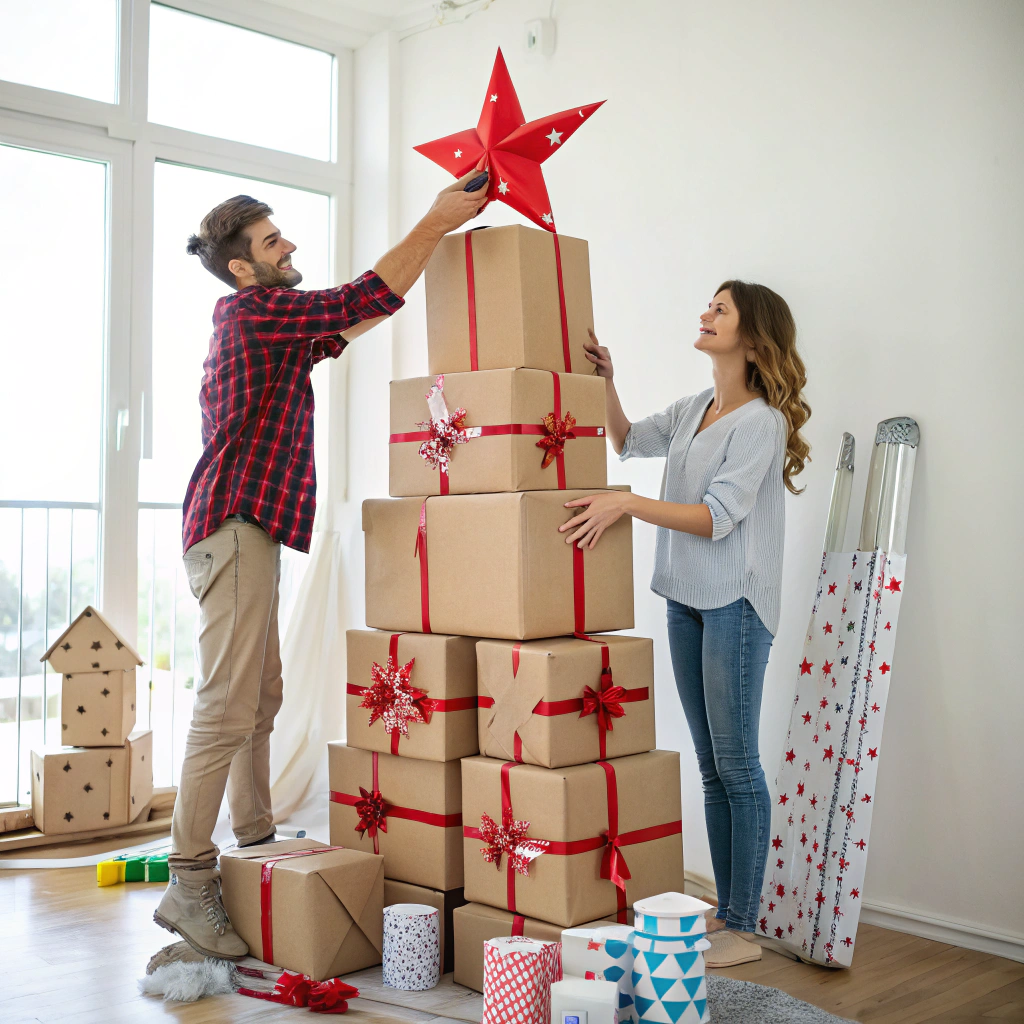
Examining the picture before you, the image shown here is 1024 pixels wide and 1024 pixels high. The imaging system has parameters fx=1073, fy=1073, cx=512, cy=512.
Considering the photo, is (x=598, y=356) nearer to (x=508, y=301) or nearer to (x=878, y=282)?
(x=508, y=301)

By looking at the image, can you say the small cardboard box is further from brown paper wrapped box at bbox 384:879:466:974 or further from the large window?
brown paper wrapped box at bbox 384:879:466:974

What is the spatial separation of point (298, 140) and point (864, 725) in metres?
2.84

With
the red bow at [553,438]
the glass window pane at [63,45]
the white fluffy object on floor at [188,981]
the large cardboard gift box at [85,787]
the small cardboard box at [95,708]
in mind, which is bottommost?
the white fluffy object on floor at [188,981]

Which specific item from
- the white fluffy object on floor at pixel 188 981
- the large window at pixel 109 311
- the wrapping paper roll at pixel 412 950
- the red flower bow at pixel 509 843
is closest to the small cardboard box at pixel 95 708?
the large window at pixel 109 311

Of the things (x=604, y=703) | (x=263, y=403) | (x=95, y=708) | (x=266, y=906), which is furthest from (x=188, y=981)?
(x=95, y=708)

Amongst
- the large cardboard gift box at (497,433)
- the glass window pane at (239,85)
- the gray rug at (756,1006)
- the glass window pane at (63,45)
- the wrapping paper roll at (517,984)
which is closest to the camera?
the wrapping paper roll at (517,984)

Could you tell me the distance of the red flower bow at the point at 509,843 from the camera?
1964 mm

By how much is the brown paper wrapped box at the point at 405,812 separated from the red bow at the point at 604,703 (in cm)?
32

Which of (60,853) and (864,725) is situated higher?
(864,725)

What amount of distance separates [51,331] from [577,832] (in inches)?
92.2

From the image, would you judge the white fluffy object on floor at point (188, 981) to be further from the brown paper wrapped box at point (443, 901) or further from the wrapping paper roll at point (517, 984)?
the wrapping paper roll at point (517, 984)

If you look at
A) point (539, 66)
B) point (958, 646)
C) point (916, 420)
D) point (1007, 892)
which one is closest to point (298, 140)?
point (539, 66)

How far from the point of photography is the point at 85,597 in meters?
3.36

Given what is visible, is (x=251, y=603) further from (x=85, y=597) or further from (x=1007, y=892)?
(x=1007, y=892)
